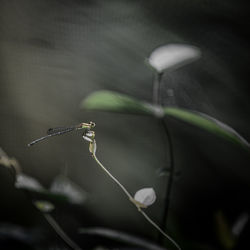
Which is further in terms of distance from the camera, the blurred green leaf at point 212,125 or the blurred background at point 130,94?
the blurred background at point 130,94

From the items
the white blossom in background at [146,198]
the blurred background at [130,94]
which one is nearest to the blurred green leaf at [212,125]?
the white blossom in background at [146,198]

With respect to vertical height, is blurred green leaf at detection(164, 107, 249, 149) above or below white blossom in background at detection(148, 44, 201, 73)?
below

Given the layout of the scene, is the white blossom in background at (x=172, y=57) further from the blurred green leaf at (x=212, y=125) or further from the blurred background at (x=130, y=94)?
the blurred background at (x=130, y=94)

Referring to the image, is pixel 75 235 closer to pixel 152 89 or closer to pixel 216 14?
pixel 152 89

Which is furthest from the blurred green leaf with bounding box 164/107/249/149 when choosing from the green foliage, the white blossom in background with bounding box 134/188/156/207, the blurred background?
the blurred background

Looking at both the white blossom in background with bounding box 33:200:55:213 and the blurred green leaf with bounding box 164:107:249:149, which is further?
the white blossom in background with bounding box 33:200:55:213

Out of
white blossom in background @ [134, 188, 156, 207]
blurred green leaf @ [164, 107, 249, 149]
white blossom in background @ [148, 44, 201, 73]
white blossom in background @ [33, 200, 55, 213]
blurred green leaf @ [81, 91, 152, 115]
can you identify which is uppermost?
white blossom in background @ [148, 44, 201, 73]

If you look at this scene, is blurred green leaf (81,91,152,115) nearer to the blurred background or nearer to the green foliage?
the green foliage
